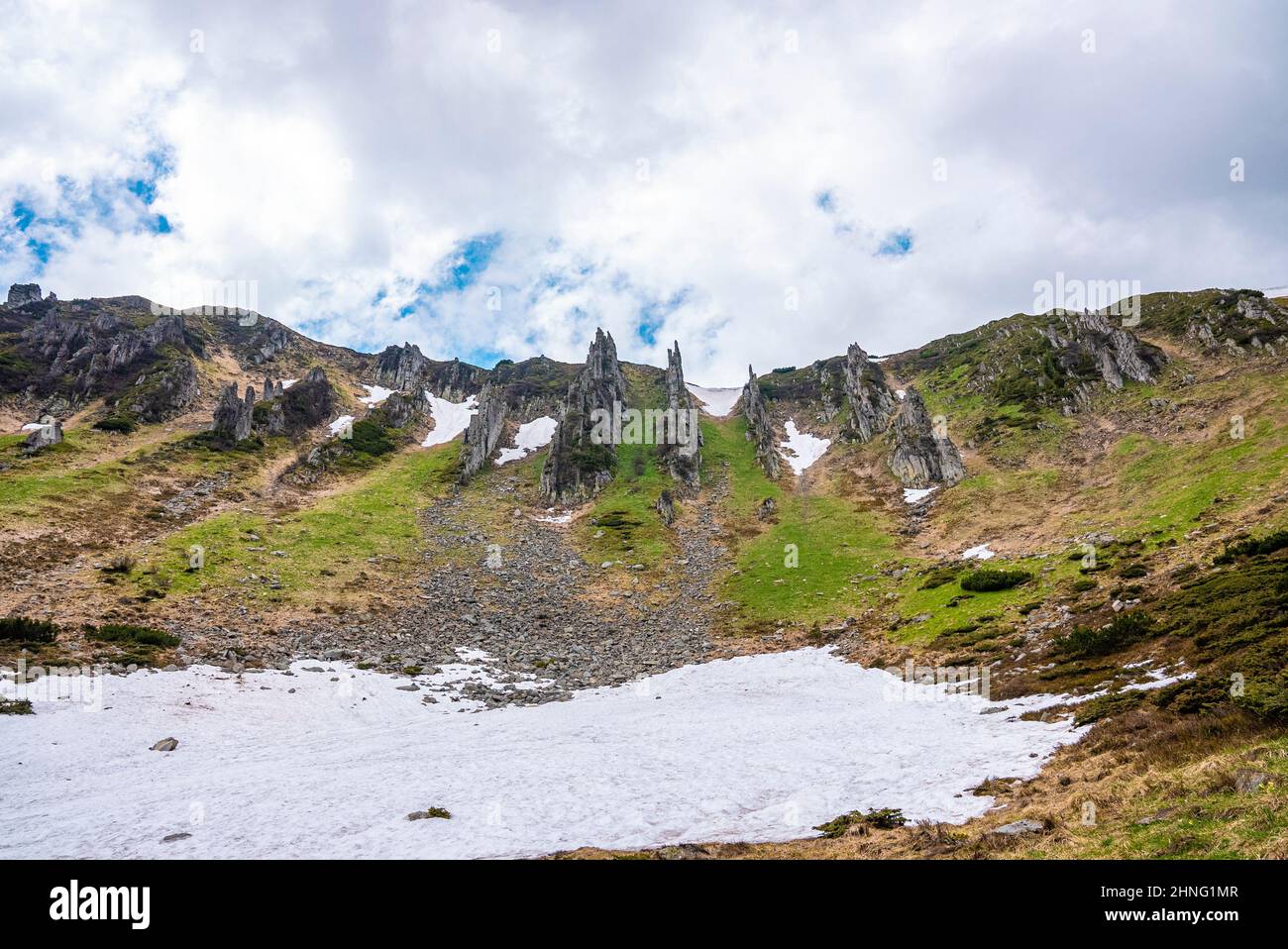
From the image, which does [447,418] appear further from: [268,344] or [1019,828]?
[1019,828]

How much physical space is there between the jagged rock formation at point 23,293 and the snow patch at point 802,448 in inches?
7608

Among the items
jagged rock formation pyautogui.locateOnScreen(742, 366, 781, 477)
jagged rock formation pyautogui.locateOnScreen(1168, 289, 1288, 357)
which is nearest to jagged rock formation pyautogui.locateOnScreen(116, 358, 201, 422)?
jagged rock formation pyautogui.locateOnScreen(742, 366, 781, 477)

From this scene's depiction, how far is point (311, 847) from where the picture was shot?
14.9 m

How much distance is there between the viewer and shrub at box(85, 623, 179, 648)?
32.5 meters

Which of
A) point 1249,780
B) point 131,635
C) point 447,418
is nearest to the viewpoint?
point 1249,780

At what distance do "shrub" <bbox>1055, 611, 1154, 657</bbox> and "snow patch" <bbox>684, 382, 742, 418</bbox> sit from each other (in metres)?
112

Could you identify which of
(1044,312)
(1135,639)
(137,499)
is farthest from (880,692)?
(1044,312)

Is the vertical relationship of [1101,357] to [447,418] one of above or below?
below

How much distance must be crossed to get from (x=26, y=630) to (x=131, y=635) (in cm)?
434

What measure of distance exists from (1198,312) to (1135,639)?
9890cm

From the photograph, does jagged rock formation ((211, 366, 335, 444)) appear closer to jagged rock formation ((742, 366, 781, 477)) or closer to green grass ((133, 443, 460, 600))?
green grass ((133, 443, 460, 600))

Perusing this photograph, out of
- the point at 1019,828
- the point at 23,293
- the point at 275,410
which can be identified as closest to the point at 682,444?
the point at 275,410

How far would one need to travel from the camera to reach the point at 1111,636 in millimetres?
27000

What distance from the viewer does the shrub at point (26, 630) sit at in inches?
1201
